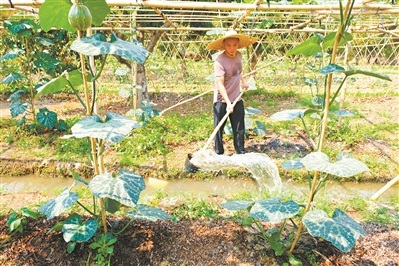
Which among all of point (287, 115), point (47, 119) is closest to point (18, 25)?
point (47, 119)

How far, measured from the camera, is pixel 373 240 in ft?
6.93

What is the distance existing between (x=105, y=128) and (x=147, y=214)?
0.80 metres

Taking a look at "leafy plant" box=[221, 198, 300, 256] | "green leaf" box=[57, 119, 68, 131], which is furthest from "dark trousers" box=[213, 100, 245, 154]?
"green leaf" box=[57, 119, 68, 131]

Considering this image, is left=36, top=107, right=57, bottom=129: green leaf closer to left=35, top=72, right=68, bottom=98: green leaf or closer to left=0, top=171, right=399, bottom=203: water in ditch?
left=0, top=171, right=399, bottom=203: water in ditch

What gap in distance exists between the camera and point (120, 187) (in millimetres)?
1531

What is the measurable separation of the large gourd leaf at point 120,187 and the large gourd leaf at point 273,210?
25.9 inches

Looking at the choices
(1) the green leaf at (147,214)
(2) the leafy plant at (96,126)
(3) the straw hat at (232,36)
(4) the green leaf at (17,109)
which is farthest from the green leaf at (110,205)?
(4) the green leaf at (17,109)

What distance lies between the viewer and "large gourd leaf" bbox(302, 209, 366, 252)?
4.88 feet

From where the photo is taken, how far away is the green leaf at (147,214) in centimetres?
185

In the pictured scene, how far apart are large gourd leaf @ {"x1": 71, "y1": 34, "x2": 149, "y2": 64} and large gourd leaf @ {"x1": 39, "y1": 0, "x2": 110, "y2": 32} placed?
250 millimetres

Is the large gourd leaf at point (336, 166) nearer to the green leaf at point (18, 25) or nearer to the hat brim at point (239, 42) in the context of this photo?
the hat brim at point (239, 42)

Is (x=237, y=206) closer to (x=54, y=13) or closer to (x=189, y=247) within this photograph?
(x=189, y=247)

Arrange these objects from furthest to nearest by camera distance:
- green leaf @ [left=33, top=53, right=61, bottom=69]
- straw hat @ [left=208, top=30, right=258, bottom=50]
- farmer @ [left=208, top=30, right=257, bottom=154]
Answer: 1. green leaf @ [left=33, top=53, right=61, bottom=69]
2. farmer @ [left=208, top=30, right=257, bottom=154]
3. straw hat @ [left=208, top=30, right=258, bottom=50]

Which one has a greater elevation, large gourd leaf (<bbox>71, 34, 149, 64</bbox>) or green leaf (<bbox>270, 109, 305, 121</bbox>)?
large gourd leaf (<bbox>71, 34, 149, 64</bbox>)
